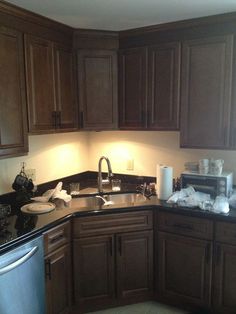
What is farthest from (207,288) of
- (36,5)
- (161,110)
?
(36,5)

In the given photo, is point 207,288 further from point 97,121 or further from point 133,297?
point 97,121

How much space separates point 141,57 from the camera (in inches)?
103

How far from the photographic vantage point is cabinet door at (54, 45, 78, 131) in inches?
98.4

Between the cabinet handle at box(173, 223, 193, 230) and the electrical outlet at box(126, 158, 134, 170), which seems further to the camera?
the electrical outlet at box(126, 158, 134, 170)

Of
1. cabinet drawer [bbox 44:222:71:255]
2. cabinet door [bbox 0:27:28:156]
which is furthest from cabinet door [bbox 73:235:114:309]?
cabinet door [bbox 0:27:28:156]

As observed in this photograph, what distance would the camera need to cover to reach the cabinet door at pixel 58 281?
6.71 ft

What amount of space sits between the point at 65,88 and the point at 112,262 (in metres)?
1.51

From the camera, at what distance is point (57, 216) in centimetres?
213

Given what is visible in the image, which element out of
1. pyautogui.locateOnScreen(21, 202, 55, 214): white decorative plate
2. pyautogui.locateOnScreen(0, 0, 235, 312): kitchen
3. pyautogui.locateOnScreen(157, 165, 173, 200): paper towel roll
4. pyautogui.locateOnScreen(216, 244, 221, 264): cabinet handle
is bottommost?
pyautogui.locateOnScreen(216, 244, 221, 264): cabinet handle

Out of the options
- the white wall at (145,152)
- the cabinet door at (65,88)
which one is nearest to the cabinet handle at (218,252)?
the white wall at (145,152)

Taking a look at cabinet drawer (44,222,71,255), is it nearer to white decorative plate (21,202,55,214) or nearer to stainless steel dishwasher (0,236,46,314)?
stainless steel dishwasher (0,236,46,314)

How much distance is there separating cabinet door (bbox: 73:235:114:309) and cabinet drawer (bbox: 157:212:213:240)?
0.44 meters

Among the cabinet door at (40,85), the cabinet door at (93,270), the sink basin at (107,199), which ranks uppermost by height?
the cabinet door at (40,85)

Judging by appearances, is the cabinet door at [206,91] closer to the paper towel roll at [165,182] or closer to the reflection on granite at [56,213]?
the paper towel roll at [165,182]
